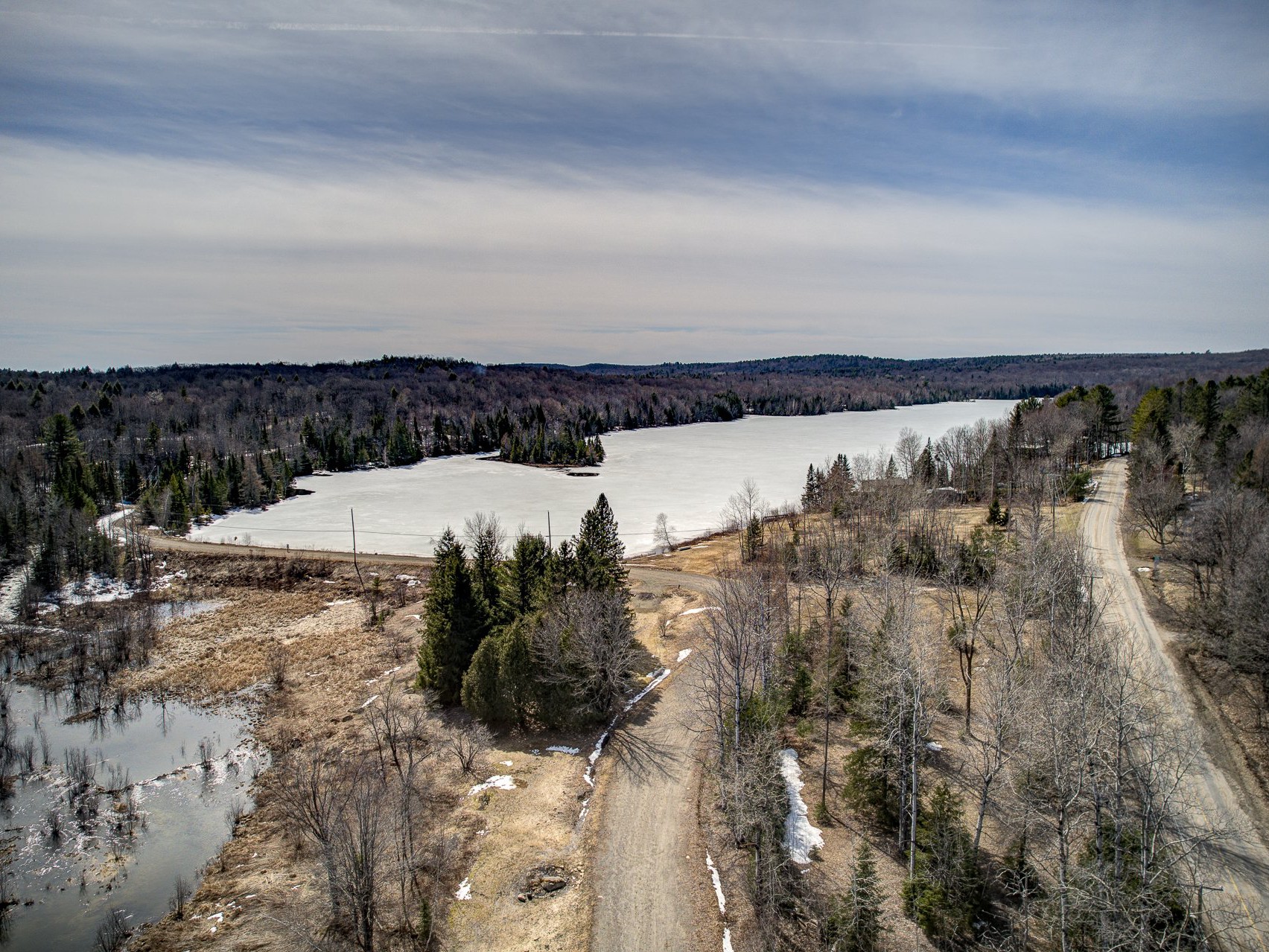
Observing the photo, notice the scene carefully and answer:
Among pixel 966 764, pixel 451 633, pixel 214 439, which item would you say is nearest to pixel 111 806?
pixel 451 633

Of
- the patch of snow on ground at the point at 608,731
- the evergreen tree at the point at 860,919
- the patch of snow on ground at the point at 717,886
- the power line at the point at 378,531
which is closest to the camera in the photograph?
the evergreen tree at the point at 860,919

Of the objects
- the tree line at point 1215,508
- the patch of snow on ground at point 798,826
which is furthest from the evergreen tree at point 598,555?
the tree line at point 1215,508

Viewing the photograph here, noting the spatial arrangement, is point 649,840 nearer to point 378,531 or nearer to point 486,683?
point 486,683

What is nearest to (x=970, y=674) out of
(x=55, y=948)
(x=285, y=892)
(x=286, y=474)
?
(x=285, y=892)

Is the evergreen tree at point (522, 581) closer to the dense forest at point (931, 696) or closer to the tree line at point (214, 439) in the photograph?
the dense forest at point (931, 696)

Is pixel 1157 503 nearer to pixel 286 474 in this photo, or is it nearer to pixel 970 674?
pixel 970 674

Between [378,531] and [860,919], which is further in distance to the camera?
[378,531]
